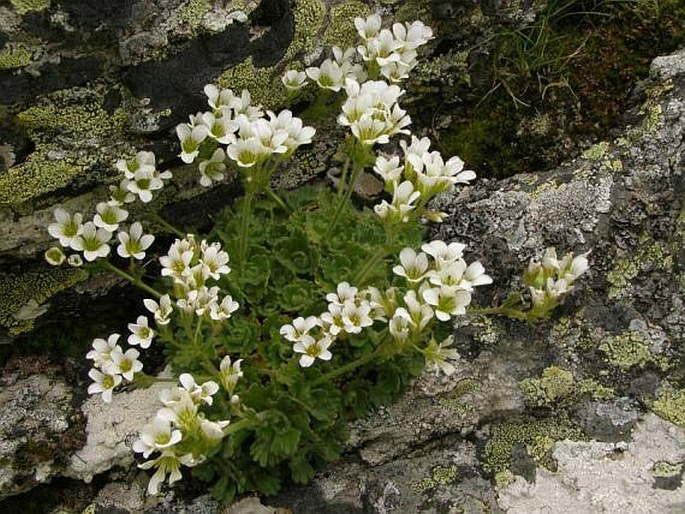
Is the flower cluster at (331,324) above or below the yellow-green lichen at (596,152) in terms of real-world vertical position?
below

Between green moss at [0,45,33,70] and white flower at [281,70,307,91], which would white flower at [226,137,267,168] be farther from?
green moss at [0,45,33,70]

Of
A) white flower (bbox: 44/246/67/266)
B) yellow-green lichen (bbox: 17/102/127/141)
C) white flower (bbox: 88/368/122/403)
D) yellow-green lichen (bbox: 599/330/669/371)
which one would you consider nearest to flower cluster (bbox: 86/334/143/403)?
white flower (bbox: 88/368/122/403)

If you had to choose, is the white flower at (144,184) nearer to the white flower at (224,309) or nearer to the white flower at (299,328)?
the white flower at (224,309)

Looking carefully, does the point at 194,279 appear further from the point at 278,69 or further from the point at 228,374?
the point at 278,69

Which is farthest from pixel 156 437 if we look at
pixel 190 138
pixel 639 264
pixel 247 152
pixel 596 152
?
pixel 596 152

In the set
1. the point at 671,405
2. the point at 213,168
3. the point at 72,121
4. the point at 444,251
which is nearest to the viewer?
the point at 444,251

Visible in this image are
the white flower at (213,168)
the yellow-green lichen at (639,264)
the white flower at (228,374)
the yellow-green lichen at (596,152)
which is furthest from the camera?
the yellow-green lichen at (596,152)

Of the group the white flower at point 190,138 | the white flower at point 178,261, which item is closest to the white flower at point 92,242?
the white flower at point 178,261
